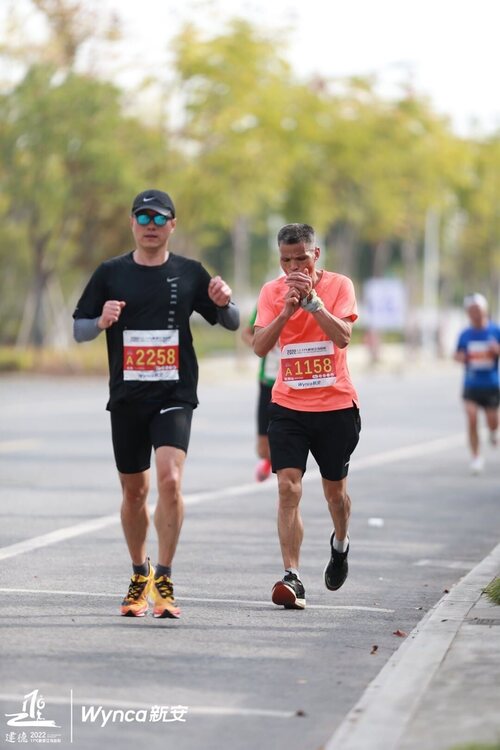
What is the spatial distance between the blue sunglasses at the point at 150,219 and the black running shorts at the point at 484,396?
10.8 m

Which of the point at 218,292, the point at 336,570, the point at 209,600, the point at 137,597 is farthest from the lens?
the point at 336,570

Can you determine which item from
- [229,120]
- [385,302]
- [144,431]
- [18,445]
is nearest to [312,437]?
[144,431]

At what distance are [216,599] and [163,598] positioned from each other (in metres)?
0.81

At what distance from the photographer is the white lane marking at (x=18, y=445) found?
19750 millimetres

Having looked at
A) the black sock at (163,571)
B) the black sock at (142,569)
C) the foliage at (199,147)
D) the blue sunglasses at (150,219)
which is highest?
the foliage at (199,147)

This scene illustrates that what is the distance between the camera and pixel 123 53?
49719 millimetres

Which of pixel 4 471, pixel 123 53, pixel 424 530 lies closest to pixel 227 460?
pixel 4 471

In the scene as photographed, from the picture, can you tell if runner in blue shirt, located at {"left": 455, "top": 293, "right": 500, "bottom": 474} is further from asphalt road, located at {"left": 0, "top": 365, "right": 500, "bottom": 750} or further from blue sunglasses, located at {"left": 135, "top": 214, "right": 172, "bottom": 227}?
blue sunglasses, located at {"left": 135, "top": 214, "right": 172, "bottom": 227}

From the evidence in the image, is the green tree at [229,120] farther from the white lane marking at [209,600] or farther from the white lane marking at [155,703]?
the white lane marking at [155,703]

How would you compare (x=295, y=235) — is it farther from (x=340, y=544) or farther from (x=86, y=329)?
(x=340, y=544)

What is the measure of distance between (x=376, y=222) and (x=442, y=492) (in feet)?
157

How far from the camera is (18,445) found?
67.1ft

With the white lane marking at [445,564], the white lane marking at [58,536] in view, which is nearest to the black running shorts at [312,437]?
the white lane marking at [445,564]

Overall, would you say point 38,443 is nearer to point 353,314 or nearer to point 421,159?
point 353,314
